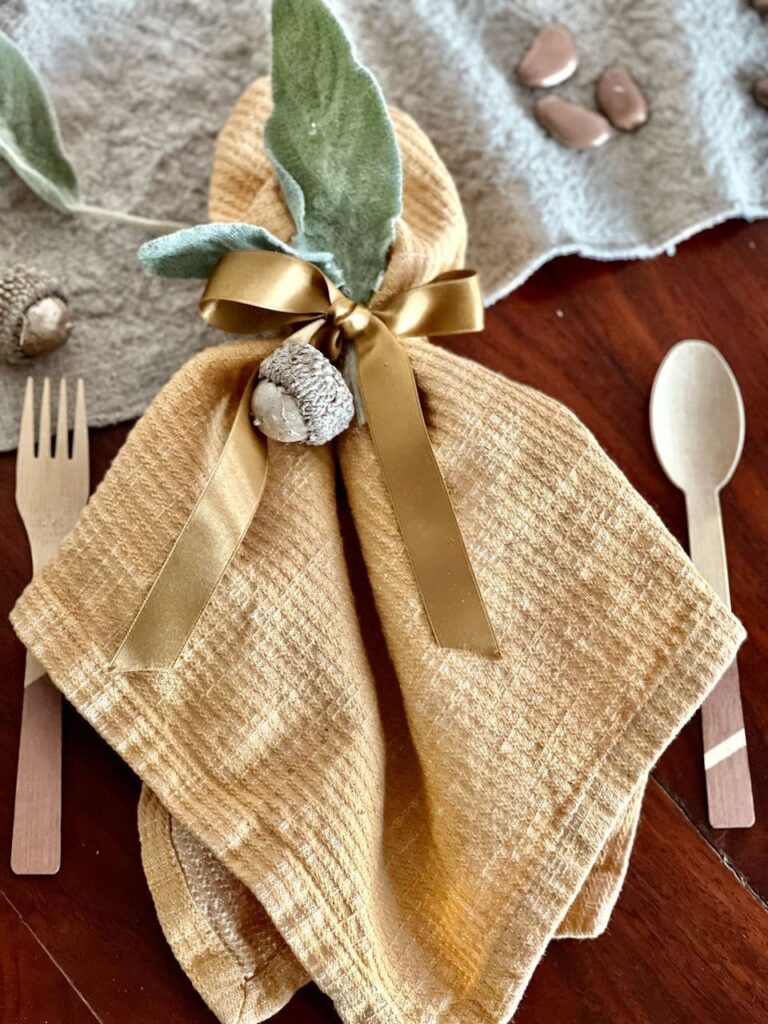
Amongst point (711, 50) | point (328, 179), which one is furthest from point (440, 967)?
point (711, 50)

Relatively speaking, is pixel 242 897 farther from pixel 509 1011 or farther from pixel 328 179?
pixel 328 179

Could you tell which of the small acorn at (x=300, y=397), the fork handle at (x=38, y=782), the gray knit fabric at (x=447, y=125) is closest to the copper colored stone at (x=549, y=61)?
the gray knit fabric at (x=447, y=125)

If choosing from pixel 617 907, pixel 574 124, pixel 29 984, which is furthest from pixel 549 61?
pixel 29 984

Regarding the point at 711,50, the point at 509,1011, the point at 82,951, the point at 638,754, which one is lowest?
the point at 82,951

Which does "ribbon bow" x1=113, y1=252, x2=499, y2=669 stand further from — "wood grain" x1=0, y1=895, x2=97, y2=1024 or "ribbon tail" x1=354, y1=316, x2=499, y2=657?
"wood grain" x1=0, y1=895, x2=97, y2=1024

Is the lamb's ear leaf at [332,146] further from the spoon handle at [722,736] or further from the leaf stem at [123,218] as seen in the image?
the spoon handle at [722,736]

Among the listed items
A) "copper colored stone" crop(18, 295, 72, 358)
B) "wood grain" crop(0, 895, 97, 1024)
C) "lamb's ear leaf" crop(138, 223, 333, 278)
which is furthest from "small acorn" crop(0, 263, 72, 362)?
"wood grain" crop(0, 895, 97, 1024)
